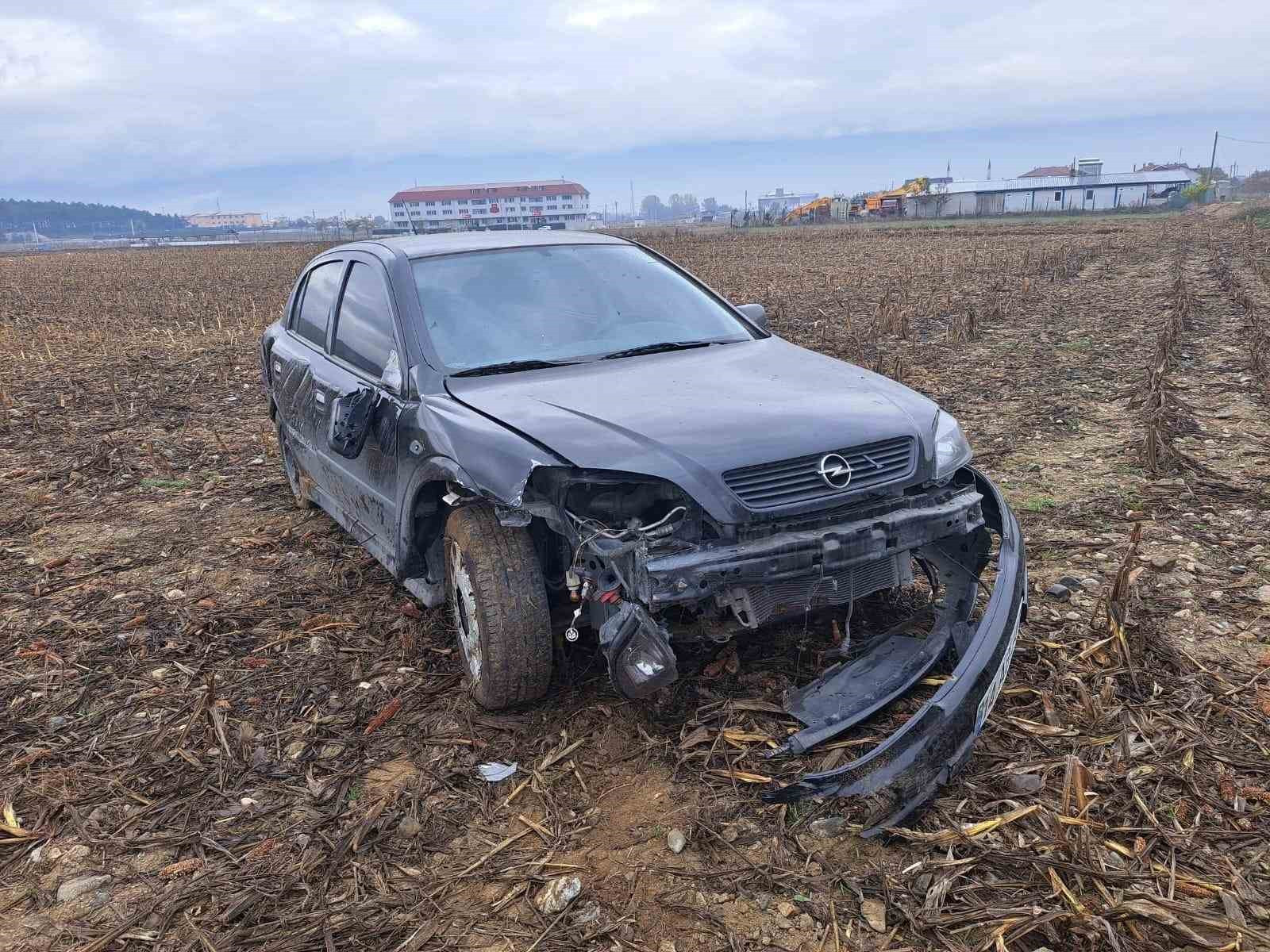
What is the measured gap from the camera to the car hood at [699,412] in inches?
115

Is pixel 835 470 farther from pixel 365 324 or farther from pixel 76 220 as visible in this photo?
pixel 76 220

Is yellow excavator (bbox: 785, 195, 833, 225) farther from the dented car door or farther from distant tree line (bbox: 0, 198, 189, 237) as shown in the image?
distant tree line (bbox: 0, 198, 189, 237)

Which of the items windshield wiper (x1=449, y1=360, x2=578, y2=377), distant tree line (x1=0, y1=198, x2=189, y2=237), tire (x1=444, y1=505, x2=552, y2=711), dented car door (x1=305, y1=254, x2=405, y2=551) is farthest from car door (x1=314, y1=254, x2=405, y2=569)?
distant tree line (x1=0, y1=198, x2=189, y2=237)

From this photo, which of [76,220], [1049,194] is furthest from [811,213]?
[76,220]

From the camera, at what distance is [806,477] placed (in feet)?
9.81

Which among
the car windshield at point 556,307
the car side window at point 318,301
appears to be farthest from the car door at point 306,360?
the car windshield at point 556,307

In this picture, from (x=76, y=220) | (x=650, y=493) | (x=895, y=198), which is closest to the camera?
(x=650, y=493)

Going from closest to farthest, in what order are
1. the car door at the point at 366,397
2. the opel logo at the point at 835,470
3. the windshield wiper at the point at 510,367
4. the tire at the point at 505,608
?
the opel logo at the point at 835,470, the tire at the point at 505,608, the windshield wiper at the point at 510,367, the car door at the point at 366,397

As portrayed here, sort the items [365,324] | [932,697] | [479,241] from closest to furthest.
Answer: [932,697] → [365,324] → [479,241]

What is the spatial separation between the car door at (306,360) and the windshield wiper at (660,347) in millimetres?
1616

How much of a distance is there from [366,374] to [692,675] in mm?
2026

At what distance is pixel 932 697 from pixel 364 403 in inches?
102

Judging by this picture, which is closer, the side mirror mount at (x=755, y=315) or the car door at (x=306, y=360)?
the side mirror mount at (x=755, y=315)

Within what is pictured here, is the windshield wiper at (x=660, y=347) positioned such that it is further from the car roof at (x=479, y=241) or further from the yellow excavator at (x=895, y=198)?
the yellow excavator at (x=895, y=198)
